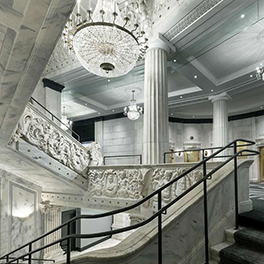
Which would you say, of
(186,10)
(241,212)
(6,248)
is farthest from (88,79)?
(241,212)

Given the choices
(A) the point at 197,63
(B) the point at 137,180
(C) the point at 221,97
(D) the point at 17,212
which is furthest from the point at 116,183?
(C) the point at 221,97

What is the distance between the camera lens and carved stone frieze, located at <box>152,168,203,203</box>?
4414 millimetres

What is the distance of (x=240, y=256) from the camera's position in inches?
84.2

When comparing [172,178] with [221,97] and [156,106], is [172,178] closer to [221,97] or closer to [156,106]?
[156,106]

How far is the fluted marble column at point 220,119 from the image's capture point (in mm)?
10750

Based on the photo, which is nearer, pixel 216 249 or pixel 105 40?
pixel 216 249

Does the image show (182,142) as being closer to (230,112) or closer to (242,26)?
(230,112)

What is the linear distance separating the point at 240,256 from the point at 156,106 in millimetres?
4393

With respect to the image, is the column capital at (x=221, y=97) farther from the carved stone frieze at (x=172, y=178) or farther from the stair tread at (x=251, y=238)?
the stair tread at (x=251, y=238)

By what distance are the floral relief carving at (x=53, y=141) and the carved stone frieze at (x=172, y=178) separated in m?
2.73

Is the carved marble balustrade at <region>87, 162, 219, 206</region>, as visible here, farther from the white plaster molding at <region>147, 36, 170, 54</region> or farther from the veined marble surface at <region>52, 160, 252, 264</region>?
the white plaster molding at <region>147, 36, 170, 54</region>

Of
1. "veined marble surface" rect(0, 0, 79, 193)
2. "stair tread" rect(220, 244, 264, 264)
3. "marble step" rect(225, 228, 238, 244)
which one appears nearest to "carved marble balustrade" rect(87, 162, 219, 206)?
"marble step" rect(225, 228, 238, 244)

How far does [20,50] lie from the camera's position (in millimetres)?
1937

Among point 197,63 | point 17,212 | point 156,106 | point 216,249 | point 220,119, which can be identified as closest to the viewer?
point 216,249
